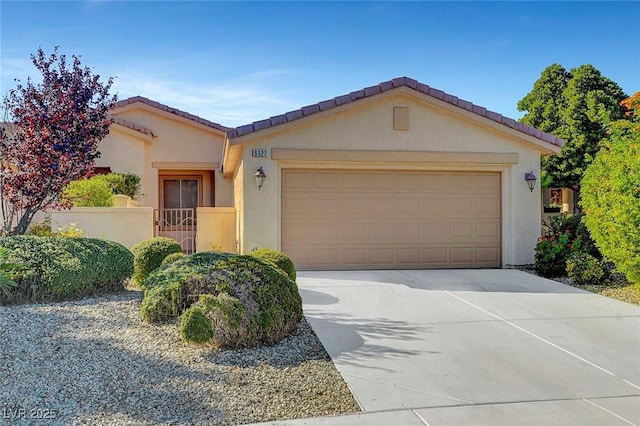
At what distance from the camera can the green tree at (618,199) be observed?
8477 mm

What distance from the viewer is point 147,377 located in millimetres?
4562

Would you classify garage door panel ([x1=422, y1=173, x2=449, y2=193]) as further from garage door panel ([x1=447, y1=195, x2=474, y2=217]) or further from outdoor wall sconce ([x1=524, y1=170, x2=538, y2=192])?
outdoor wall sconce ([x1=524, y1=170, x2=538, y2=192])

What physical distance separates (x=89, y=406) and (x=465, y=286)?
23.7 feet

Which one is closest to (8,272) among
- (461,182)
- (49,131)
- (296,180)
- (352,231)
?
(49,131)

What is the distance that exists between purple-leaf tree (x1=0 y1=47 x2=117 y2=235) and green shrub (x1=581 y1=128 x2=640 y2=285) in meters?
9.38

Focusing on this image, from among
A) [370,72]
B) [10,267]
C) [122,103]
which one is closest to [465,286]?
[370,72]

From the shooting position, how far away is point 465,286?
9555mm

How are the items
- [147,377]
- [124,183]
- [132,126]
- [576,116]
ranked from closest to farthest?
[147,377] → [124,183] → [132,126] → [576,116]

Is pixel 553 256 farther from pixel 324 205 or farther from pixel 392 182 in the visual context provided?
pixel 324 205

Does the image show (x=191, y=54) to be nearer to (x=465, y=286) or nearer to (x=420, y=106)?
(x=420, y=106)

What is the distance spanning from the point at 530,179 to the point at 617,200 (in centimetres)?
298

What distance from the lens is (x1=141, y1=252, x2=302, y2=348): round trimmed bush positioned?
532cm

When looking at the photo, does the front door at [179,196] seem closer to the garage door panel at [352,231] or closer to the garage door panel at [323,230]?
the garage door panel at [323,230]

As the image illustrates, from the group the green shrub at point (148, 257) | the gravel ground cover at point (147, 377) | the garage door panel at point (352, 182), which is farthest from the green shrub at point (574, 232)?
the green shrub at point (148, 257)
